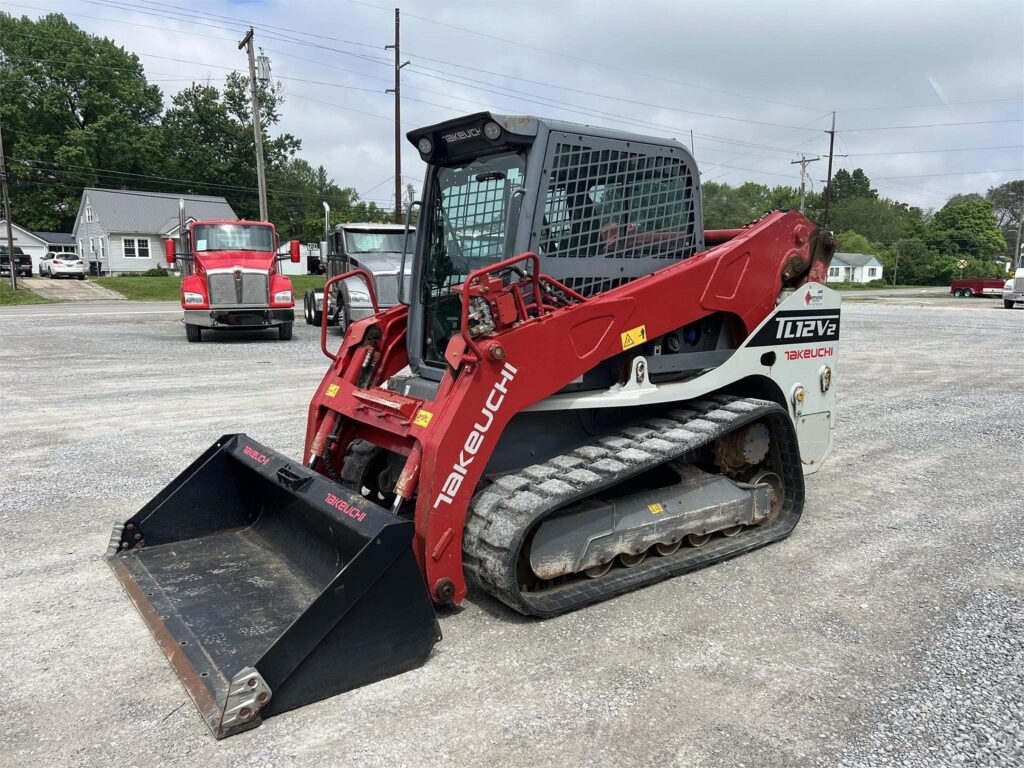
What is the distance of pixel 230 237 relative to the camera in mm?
17016

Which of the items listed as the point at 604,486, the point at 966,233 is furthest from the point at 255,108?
the point at 966,233

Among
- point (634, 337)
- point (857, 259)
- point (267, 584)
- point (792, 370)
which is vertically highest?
point (857, 259)

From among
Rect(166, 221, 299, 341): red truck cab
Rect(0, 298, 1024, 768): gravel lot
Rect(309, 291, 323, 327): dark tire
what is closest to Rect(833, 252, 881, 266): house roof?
Rect(309, 291, 323, 327): dark tire

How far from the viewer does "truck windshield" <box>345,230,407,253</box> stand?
17.8 meters

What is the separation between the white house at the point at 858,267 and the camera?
86.2 metres

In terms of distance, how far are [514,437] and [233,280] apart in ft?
43.1

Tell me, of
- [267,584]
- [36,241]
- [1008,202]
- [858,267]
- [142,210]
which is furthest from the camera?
[1008,202]

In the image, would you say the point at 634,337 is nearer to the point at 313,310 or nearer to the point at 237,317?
the point at 237,317

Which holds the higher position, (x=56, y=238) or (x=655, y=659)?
(x=56, y=238)

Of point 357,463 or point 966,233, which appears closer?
point 357,463

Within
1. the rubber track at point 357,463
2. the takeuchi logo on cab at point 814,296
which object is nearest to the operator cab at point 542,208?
the rubber track at point 357,463

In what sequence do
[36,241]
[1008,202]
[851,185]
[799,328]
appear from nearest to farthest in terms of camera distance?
[799,328] < [36,241] < [1008,202] < [851,185]

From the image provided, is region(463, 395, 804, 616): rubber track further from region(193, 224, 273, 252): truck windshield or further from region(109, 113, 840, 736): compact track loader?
region(193, 224, 273, 252): truck windshield

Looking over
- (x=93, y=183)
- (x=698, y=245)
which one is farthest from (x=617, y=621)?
(x=93, y=183)
